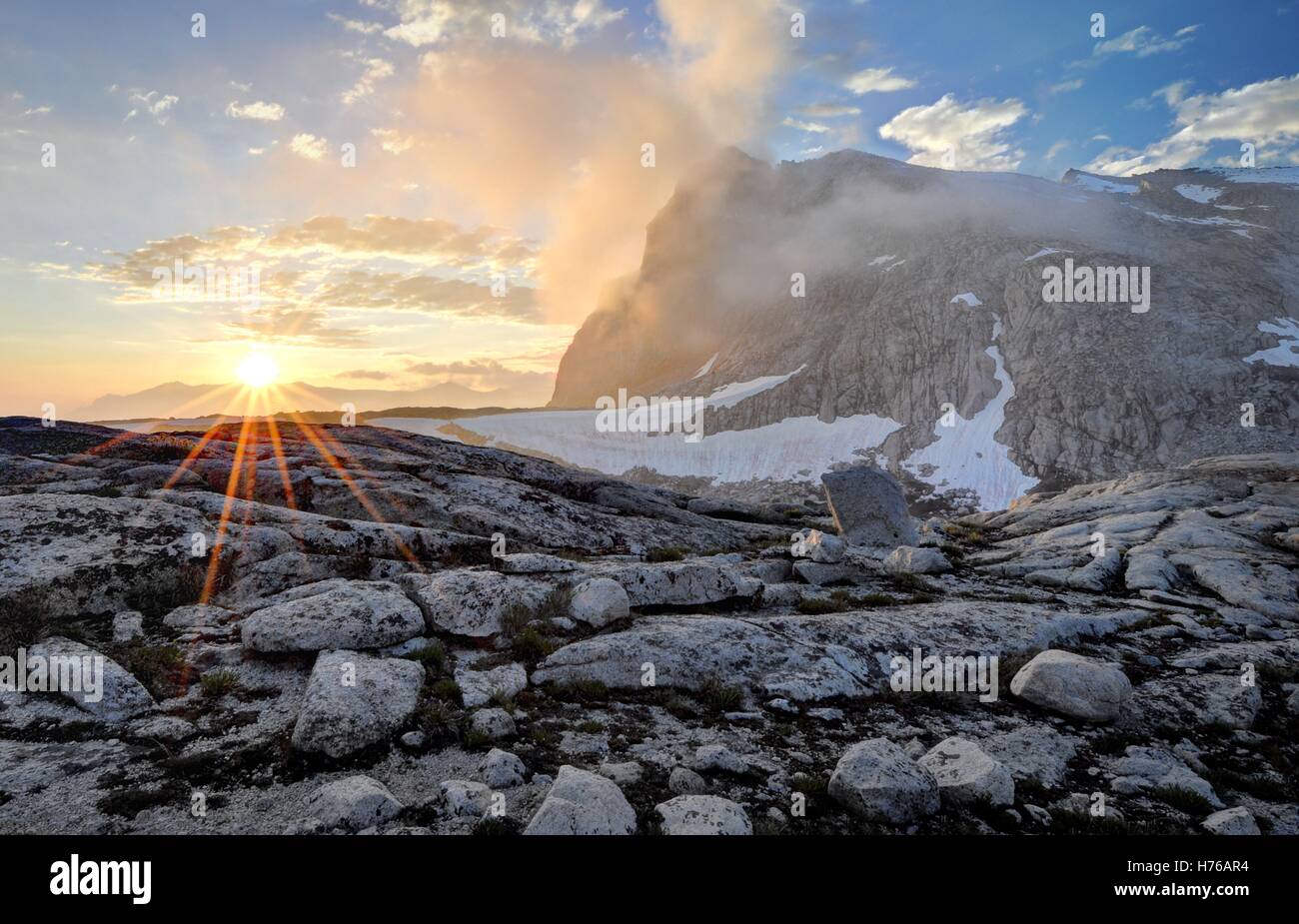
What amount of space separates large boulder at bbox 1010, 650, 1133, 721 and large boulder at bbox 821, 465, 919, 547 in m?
14.7

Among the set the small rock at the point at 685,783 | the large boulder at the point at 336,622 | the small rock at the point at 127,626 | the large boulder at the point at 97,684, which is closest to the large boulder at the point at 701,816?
the small rock at the point at 685,783

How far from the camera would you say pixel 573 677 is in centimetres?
1038

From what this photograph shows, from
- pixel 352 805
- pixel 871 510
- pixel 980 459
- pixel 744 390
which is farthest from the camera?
pixel 744 390

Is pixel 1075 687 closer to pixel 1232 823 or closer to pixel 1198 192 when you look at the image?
pixel 1232 823

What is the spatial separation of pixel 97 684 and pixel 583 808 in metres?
7.77

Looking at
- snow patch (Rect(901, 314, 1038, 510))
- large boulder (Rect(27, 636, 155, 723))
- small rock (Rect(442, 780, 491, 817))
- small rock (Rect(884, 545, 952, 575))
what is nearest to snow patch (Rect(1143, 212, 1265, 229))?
snow patch (Rect(901, 314, 1038, 510))

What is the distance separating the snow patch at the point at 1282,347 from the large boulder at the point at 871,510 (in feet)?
413

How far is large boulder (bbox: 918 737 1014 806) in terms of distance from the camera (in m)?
7.39

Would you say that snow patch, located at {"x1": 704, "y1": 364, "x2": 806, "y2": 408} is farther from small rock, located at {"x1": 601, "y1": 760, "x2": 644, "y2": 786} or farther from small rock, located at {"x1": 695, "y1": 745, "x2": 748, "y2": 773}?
small rock, located at {"x1": 601, "y1": 760, "x2": 644, "y2": 786}

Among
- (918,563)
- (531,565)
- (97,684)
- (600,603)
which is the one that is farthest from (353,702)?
(918,563)

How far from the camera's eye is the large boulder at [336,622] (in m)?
10.2
